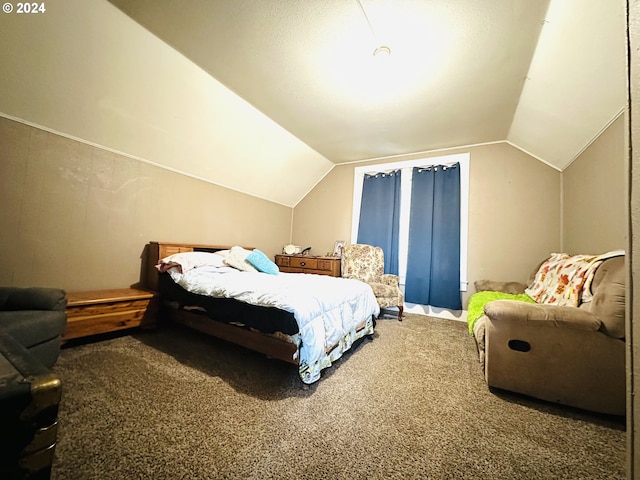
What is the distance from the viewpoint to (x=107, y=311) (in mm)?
2115

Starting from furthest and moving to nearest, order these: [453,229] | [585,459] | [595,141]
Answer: [453,229] < [595,141] < [585,459]

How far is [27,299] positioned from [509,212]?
4.88 metres

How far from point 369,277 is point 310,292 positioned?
79.5 inches

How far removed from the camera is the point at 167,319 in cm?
253

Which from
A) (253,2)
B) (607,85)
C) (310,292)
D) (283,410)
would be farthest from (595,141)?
(283,410)

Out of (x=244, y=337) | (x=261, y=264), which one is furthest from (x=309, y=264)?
(x=244, y=337)

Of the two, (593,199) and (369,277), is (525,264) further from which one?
(369,277)

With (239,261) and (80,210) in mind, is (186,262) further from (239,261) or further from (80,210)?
(80,210)

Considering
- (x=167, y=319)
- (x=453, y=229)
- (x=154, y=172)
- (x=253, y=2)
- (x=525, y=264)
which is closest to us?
(x=253, y=2)

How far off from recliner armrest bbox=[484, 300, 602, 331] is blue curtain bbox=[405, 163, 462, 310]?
1916 mm

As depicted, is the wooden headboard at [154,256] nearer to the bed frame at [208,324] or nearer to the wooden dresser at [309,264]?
the bed frame at [208,324]

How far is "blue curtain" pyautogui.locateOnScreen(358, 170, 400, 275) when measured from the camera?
12.5 feet

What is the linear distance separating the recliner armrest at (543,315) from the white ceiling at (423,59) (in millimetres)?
1617

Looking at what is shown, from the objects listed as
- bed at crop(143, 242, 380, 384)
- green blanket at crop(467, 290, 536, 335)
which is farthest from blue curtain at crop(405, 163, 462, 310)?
bed at crop(143, 242, 380, 384)
